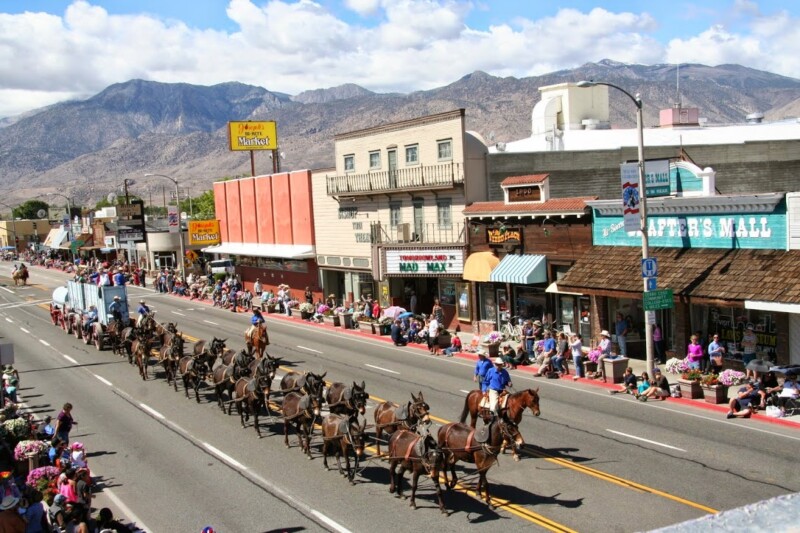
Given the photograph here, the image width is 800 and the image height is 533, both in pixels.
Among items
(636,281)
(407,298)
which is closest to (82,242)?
(407,298)

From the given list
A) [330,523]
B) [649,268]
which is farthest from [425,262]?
[330,523]

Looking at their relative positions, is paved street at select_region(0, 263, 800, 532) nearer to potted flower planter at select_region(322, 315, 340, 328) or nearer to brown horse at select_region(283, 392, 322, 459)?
brown horse at select_region(283, 392, 322, 459)

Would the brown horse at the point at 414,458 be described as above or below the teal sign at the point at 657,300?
below

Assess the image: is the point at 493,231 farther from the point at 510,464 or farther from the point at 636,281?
the point at 510,464

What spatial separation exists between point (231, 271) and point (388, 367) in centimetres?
4496

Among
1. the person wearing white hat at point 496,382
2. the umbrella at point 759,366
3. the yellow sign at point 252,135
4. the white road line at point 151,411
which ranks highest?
the yellow sign at point 252,135

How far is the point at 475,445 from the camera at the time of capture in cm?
1487

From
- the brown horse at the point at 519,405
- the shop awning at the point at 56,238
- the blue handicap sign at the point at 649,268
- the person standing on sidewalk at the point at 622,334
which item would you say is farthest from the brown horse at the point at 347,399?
the shop awning at the point at 56,238

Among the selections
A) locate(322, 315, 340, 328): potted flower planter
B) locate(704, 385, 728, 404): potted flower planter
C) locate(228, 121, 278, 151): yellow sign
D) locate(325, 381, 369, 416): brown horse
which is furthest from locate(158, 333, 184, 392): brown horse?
locate(228, 121, 278, 151): yellow sign

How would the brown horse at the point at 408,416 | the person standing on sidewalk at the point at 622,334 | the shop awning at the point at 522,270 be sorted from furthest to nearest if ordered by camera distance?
the shop awning at the point at 522,270
the person standing on sidewalk at the point at 622,334
the brown horse at the point at 408,416

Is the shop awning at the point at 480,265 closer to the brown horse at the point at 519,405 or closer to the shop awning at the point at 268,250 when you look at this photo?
the shop awning at the point at 268,250

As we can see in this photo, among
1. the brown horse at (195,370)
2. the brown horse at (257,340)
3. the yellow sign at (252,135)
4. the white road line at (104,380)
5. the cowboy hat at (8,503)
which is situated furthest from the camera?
the yellow sign at (252,135)

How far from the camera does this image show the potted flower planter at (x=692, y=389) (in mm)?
23203

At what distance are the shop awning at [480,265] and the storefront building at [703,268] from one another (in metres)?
5.58
